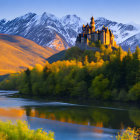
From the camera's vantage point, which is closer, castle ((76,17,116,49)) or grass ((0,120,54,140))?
grass ((0,120,54,140))

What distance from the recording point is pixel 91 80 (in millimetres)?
81062

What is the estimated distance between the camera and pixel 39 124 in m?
39.8

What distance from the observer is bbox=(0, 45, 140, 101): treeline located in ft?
228

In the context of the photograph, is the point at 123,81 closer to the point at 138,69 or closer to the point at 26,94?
the point at 138,69

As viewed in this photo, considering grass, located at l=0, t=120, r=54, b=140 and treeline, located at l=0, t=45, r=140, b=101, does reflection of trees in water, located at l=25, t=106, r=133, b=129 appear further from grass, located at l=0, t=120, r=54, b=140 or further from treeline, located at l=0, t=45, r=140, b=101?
grass, located at l=0, t=120, r=54, b=140

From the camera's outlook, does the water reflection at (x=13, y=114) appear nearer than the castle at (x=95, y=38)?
Yes

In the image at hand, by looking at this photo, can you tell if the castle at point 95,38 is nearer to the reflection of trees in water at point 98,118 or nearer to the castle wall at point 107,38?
the castle wall at point 107,38

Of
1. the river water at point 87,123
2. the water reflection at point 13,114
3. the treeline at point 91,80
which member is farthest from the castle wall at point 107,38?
the water reflection at point 13,114

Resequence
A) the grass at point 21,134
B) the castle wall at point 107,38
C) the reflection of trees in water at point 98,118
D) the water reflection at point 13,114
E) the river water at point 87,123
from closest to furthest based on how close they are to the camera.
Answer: the grass at point 21,134 → the river water at point 87,123 → the reflection of trees in water at point 98,118 → the water reflection at point 13,114 → the castle wall at point 107,38

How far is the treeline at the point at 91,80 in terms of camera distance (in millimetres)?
69500

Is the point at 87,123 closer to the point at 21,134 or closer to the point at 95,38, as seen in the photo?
the point at 21,134

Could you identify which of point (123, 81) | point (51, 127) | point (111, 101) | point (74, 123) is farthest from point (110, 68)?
point (51, 127)

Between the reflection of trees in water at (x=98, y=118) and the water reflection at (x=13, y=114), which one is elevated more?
the water reflection at (x=13, y=114)

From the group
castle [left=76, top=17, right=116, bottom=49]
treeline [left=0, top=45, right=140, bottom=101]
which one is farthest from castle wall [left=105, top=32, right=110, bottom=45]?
treeline [left=0, top=45, right=140, bottom=101]
